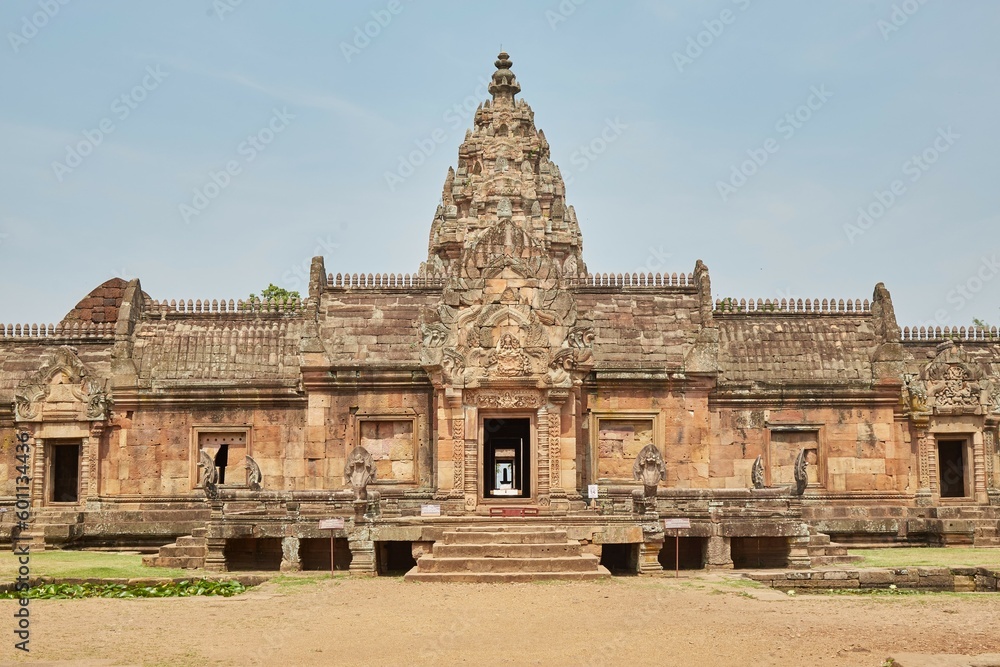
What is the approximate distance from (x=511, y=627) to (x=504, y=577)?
5.02 meters

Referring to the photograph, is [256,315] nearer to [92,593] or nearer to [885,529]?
[92,593]

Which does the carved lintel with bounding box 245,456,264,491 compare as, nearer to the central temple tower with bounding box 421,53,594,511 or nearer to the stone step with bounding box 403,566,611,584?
the central temple tower with bounding box 421,53,594,511

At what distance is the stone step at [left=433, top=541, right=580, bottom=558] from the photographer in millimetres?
21203

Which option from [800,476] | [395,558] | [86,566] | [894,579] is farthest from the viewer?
[800,476]

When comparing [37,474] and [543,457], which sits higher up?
[543,457]

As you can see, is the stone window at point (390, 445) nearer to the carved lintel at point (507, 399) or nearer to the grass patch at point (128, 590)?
the carved lintel at point (507, 399)

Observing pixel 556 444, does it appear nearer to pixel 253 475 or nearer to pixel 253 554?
pixel 253 475

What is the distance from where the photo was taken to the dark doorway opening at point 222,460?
28.7 meters

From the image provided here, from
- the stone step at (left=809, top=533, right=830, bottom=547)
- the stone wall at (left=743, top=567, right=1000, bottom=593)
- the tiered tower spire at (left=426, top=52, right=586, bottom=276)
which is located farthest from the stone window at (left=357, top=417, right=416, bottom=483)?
the stone wall at (left=743, top=567, right=1000, bottom=593)

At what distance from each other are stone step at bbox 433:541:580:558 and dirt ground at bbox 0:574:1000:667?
1.35m

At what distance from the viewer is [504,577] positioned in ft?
66.8

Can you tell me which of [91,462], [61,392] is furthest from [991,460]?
[61,392]

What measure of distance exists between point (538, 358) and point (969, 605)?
10224 millimetres

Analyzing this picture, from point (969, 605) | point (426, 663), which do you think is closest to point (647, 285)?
point (969, 605)
